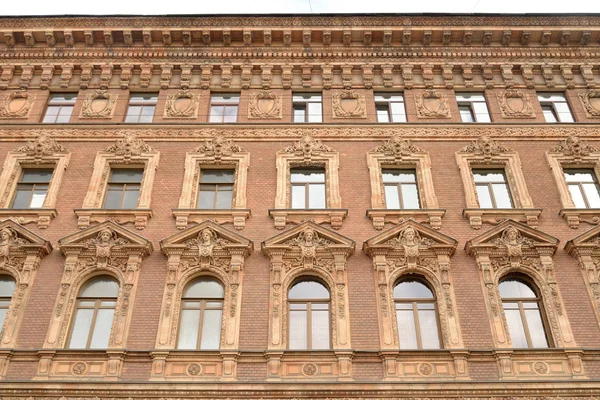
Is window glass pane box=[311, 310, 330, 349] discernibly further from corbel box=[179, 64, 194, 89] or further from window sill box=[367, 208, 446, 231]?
corbel box=[179, 64, 194, 89]

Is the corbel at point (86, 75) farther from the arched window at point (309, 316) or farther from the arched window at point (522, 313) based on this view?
the arched window at point (522, 313)

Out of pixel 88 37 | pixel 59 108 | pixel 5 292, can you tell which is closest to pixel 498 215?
pixel 5 292

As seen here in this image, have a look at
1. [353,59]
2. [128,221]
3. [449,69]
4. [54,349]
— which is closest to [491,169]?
[449,69]

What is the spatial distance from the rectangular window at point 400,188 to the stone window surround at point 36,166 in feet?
29.9

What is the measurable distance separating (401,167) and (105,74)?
32.9 feet

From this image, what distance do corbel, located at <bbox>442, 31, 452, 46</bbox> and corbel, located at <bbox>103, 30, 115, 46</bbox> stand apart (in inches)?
432

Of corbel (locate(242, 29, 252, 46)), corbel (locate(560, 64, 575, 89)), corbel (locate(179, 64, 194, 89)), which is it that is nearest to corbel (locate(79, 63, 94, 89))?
corbel (locate(179, 64, 194, 89))

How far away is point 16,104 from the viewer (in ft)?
61.2

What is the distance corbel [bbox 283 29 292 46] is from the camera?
1928 cm

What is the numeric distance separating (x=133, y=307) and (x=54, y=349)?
75.2 inches

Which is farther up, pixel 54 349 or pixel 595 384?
pixel 54 349

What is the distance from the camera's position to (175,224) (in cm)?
1556

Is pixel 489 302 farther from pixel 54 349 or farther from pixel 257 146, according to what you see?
pixel 54 349

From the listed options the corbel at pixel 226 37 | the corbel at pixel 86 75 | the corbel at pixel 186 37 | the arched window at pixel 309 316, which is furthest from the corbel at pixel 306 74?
the arched window at pixel 309 316
